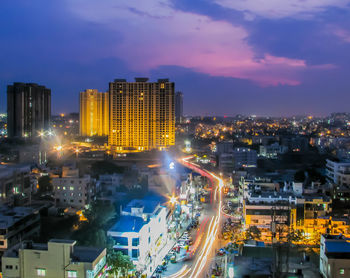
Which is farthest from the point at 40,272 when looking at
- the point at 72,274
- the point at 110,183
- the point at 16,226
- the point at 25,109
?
the point at 25,109

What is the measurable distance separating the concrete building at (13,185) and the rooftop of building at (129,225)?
4347mm

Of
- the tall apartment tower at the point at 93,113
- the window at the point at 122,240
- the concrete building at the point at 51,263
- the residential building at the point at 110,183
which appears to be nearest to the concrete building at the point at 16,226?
the window at the point at 122,240

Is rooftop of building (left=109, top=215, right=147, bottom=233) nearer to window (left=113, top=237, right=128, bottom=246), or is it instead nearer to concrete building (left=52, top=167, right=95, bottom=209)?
window (left=113, top=237, right=128, bottom=246)

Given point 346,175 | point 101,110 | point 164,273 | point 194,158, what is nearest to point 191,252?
point 164,273

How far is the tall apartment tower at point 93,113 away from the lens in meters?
29.6

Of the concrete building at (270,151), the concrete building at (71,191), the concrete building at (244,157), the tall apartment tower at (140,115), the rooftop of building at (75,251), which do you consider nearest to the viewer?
the rooftop of building at (75,251)

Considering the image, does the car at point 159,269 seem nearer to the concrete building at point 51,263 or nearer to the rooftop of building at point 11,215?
the concrete building at point 51,263

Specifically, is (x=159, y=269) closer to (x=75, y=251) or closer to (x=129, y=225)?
(x=129, y=225)

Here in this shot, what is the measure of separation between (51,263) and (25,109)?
694 inches

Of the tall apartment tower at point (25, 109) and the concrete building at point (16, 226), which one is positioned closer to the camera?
the concrete building at point (16, 226)

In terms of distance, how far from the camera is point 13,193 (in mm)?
10094

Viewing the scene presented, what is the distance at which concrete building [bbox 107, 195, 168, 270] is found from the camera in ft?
19.9

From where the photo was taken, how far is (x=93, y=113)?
99.1 feet

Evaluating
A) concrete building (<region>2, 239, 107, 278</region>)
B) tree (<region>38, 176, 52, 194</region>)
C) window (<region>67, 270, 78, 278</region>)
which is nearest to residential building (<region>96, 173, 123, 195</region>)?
tree (<region>38, 176, 52, 194</region>)
